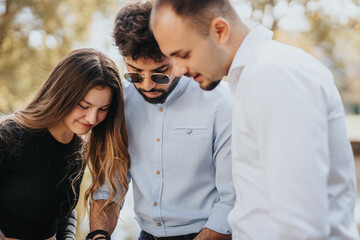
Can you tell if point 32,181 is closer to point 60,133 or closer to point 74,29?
point 60,133

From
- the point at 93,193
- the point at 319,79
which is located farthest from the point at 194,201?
the point at 319,79

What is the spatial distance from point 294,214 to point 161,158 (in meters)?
1.08

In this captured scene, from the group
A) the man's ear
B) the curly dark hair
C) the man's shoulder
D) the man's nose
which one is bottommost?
the man's shoulder

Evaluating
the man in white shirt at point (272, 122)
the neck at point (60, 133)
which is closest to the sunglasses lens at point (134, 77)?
the neck at point (60, 133)

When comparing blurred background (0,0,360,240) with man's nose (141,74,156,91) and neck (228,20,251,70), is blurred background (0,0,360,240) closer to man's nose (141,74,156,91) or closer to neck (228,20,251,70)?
man's nose (141,74,156,91)

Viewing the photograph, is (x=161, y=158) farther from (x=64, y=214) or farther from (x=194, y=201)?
(x=64, y=214)

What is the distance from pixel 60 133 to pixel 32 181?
31 cm

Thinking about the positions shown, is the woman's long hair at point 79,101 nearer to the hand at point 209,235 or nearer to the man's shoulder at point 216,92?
the man's shoulder at point 216,92

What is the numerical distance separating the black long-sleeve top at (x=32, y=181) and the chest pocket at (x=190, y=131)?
2.09 feet

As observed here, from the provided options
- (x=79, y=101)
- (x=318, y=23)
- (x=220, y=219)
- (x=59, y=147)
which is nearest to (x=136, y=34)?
(x=79, y=101)

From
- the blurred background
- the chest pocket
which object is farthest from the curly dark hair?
the blurred background

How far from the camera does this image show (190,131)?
214 cm

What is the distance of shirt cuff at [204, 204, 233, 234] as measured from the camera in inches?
79.6

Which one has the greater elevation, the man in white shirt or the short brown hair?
the short brown hair
